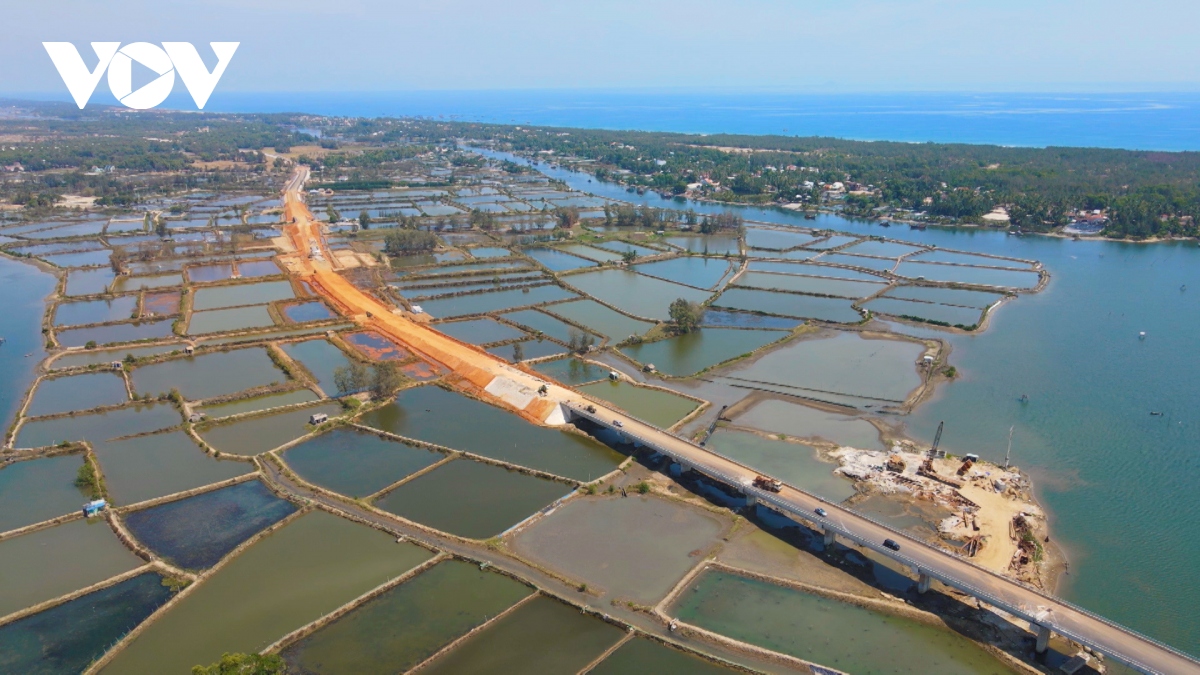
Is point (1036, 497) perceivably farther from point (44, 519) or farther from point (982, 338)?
point (44, 519)

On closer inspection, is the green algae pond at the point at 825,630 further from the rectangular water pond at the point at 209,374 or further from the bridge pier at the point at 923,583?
the rectangular water pond at the point at 209,374

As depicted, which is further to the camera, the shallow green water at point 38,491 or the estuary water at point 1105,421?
the shallow green water at point 38,491

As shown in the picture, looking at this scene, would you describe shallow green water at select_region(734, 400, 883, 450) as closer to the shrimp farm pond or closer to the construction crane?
the shrimp farm pond

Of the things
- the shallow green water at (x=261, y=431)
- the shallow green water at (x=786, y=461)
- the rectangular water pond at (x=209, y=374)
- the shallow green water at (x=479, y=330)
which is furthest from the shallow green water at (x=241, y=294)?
the shallow green water at (x=786, y=461)

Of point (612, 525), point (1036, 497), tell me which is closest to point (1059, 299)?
point (1036, 497)

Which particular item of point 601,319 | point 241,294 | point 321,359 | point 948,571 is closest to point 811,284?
point 601,319

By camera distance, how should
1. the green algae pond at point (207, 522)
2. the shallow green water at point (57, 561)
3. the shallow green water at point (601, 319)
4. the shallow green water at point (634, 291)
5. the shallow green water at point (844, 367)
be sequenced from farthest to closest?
the shallow green water at point (634, 291), the shallow green water at point (601, 319), the shallow green water at point (844, 367), the green algae pond at point (207, 522), the shallow green water at point (57, 561)
